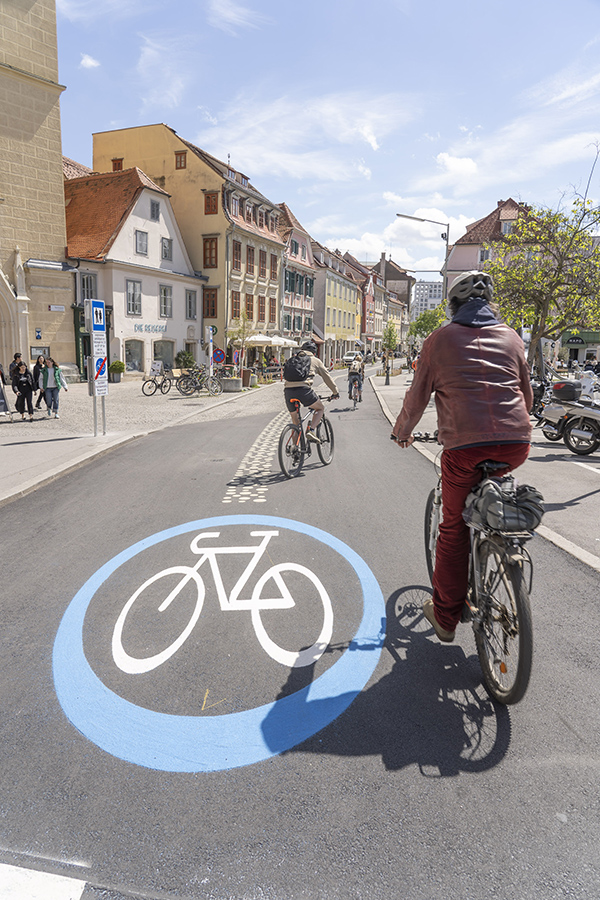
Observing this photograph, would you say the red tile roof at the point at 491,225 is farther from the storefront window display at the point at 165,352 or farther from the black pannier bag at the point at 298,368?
the black pannier bag at the point at 298,368

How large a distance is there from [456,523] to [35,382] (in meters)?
14.6

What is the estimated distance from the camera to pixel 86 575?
4.44 m

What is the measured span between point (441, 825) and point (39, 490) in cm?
669

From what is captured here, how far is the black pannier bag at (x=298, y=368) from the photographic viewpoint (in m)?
8.07

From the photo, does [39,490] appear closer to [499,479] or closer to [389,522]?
[389,522]

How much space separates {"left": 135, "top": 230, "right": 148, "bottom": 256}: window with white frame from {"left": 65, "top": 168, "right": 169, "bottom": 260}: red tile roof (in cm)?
138

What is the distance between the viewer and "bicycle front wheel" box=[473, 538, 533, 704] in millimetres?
2539

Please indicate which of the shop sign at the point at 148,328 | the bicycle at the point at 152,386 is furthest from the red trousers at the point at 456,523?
the shop sign at the point at 148,328

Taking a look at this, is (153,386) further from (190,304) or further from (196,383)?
(190,304)

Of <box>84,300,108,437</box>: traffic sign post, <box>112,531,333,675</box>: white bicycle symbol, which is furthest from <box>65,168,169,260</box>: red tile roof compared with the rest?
<box>112,531,333,675</box>: white bicycle symbol

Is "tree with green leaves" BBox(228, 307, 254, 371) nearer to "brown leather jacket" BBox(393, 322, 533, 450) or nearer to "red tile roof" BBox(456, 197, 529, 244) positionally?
"red tile roof" BBox(456, 197, 529, 244)

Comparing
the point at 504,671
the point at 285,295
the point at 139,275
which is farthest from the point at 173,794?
the point at 285,295

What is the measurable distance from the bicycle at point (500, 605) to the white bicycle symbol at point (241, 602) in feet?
3.03

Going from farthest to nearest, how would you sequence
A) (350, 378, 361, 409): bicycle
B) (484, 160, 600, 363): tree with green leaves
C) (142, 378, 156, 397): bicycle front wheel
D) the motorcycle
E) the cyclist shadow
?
1. (142, 378, 156, 397): bicycle front wheel
2. (350, 378, 361, 409): bicycle
3. (484, 160, 600, 363): tree with green leaves
4. the motorcycle
5. the cyclist shadow
